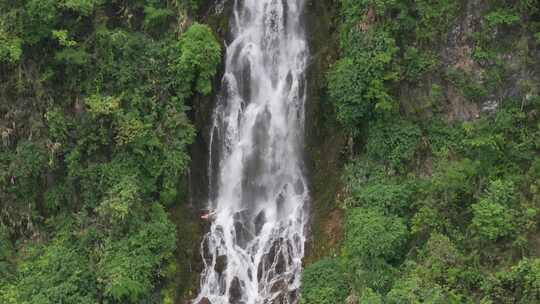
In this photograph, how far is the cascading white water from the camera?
48.9ft

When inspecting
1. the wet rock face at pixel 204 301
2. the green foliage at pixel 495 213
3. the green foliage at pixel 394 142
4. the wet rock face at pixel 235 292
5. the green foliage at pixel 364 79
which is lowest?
the wet rock face at pixel 204 301

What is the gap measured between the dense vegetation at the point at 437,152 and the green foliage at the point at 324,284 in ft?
0.08

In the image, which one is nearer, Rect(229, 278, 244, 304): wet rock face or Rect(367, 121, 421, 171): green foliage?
Rect(367, 121, 421, 171): green foliage

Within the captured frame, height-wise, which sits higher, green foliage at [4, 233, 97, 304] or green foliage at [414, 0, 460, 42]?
green foliage at [414, 0, 460, 42]

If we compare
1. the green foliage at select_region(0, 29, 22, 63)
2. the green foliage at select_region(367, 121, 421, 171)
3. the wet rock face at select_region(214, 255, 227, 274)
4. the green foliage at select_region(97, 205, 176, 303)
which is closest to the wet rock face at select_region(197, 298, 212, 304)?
the wet rock face at select_region(214, 255, 227, 274)

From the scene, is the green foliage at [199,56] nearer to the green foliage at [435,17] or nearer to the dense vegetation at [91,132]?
the dense vegetation at [91,132]

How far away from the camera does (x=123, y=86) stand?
14938 mm

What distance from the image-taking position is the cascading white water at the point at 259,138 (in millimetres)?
14898

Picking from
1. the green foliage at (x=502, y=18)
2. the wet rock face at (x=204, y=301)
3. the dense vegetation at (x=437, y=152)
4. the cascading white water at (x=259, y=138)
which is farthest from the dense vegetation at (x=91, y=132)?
the green foliage at (x=502, y=18)

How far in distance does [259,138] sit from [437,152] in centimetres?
451

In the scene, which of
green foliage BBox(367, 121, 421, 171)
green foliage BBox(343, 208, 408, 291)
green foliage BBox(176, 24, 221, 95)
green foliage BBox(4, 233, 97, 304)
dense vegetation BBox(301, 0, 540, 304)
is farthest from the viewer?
green foliage BBox(176, 24, 221, 95)

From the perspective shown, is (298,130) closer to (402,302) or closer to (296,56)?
(296,56)

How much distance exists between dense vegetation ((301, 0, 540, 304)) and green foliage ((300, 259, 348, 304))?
0.02 meters

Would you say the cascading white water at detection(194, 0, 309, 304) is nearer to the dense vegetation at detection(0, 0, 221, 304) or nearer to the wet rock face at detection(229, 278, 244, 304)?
the wet rock face at detection(229, 278, 244, 304)
